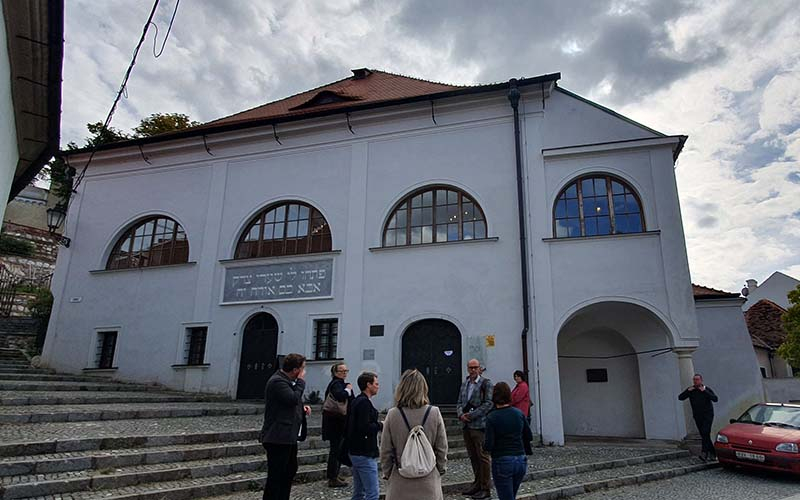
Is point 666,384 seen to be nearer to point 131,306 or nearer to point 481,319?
point 481,319

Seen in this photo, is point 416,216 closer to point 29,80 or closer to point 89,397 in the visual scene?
point 89,397

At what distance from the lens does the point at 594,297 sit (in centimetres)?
1180

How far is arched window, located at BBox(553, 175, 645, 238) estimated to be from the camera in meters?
12.4

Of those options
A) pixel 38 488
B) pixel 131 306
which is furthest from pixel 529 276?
pixel 131 306

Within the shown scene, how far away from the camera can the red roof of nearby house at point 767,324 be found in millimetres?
23797

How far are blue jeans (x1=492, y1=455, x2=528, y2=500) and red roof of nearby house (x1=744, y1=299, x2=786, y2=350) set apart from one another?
23.0m

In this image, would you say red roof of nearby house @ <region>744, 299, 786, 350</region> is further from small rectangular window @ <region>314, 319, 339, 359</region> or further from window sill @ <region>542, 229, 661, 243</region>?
small rectangular window @ <region>314, 319, 339, 359</region>

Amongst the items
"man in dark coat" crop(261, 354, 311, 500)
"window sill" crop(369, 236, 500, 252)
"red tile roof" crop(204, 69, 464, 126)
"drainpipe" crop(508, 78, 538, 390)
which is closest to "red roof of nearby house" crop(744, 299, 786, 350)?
"drainpipe" crop(508, 78, 538, 390)

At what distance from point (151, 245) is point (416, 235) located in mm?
8712

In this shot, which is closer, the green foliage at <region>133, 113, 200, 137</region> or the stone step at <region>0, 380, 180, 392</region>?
the stone step at <region>0, 380, 180, 392</region>

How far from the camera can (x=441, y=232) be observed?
1358cm

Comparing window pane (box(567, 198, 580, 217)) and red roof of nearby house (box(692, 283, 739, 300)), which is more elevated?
window pane (box(567, 198, 580, 217))

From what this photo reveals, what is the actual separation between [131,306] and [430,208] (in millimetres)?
9561

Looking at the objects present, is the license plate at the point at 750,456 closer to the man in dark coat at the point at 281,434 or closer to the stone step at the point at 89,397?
the man in dark coat at the point at 281,434
